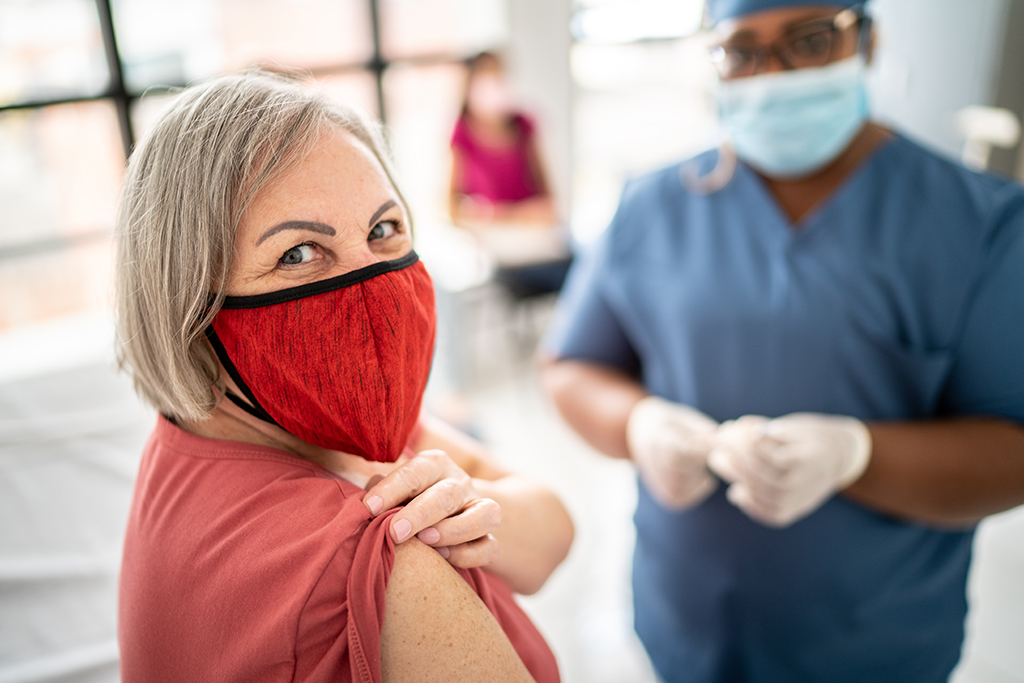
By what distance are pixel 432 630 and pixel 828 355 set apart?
3.07 ft

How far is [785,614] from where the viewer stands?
1308 millimetres

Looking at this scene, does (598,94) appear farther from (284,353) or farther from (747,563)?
(284,353)

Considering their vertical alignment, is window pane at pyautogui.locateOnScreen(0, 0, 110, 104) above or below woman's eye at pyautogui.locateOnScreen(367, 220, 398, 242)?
above

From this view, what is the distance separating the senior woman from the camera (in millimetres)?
579

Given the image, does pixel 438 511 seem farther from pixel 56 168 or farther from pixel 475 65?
pixel 475 65

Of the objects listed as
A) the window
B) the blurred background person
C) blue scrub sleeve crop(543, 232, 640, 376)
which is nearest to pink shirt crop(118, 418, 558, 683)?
blue scrub sleeve crop(543, 232, 640, 376)

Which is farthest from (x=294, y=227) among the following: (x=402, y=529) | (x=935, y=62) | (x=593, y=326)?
(x=935, y=62)

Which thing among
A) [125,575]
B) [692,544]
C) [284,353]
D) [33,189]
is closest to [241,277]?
[284,353]

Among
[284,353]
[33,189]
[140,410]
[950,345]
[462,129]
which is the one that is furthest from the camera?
[462,129]

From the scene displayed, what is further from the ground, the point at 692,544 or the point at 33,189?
the point at 33,189

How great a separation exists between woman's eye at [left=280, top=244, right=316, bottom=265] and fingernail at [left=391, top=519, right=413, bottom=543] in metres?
0.25

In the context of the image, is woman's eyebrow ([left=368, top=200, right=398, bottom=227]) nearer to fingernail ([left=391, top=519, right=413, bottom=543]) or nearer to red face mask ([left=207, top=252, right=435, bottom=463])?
red face mask ([left=207, top=252, right=435, bottom=463])

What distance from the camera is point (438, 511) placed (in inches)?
24.3

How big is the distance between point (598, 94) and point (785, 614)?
4565 millimetres
